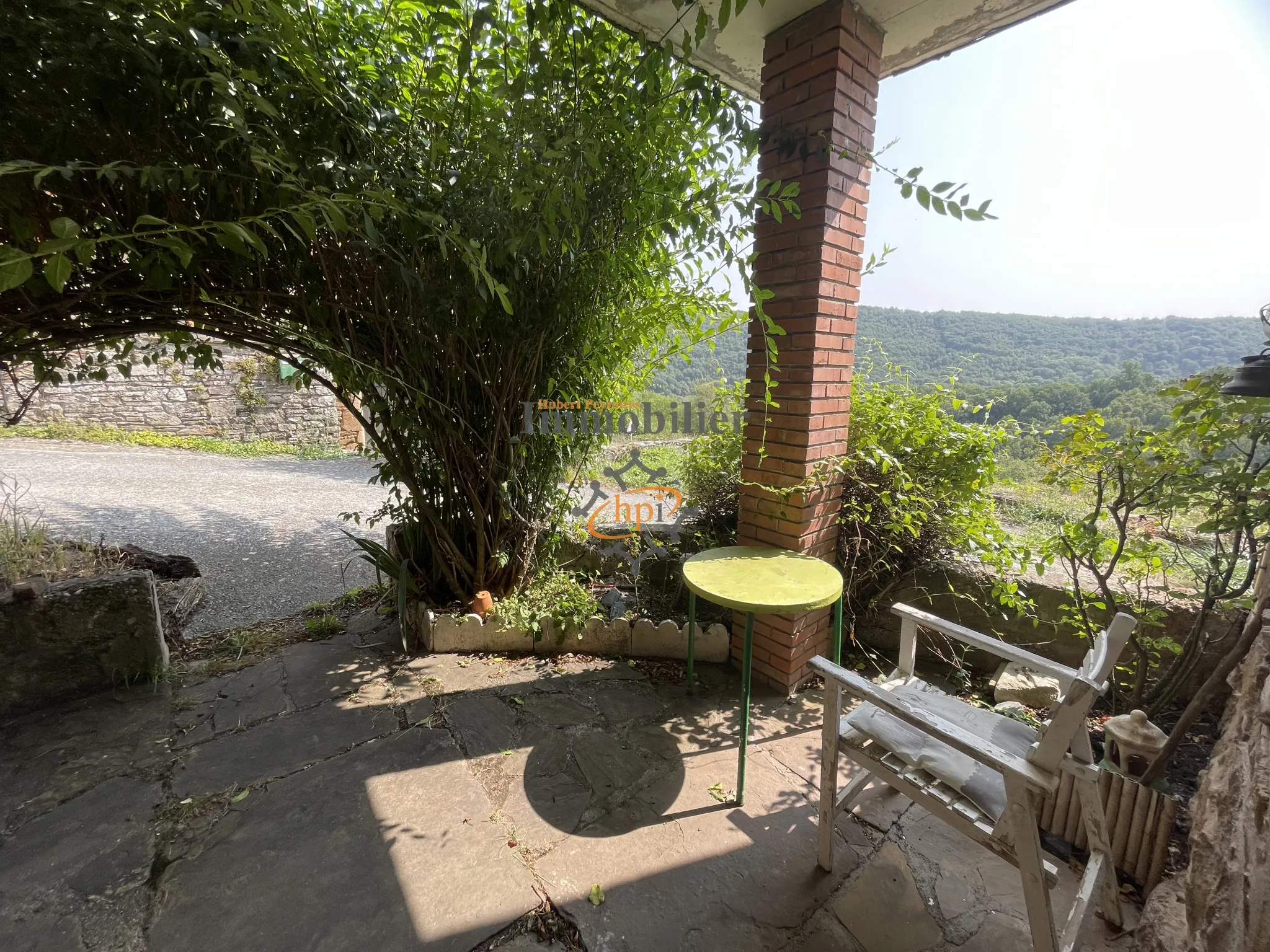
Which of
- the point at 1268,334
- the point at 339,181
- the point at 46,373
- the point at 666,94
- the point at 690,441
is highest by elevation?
the point at 666,94

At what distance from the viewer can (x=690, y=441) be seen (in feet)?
9.70

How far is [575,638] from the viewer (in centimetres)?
263

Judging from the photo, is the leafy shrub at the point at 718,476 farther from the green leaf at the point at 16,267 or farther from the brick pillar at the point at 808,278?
the green leaf at the point at 16,267

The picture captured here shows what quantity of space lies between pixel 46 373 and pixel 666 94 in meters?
2.72

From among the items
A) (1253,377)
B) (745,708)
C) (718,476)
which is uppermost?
(1253,377)

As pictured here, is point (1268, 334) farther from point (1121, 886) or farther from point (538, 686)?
point (538, 686)

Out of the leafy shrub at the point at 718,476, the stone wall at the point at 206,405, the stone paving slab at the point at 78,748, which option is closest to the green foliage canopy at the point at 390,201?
the leafy shrub at the point at 718,476

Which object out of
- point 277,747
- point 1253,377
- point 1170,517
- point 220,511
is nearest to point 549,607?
point 277,747

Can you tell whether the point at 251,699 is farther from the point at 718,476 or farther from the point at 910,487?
the point at 910,487

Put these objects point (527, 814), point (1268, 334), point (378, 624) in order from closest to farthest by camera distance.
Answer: point (1268, 334), point (527, 814), point (378, 624)

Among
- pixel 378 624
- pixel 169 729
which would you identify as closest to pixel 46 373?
pixel 169 729

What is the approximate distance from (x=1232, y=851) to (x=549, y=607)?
2378 mm

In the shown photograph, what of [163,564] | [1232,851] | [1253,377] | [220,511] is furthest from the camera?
[220,511]

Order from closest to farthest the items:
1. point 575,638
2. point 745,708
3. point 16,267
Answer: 1. point 16,267
2. point 745,708
3. point 575,638
